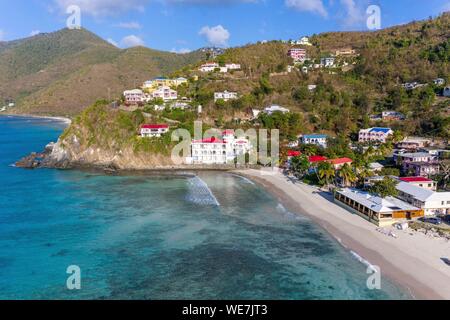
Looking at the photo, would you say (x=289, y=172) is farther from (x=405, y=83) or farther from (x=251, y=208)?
(x=405, y=83)

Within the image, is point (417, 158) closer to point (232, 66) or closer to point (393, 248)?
point (393, 248)

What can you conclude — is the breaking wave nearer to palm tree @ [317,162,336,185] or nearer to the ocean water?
the ocean water

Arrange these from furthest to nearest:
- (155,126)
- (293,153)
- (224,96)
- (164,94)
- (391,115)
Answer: (164,94) < (224,96) < (391,115) < (155,126) < (293,153)

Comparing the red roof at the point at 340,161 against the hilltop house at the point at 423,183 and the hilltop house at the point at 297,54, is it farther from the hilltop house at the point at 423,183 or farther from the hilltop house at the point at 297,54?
the hilltop house at the point at 297,54

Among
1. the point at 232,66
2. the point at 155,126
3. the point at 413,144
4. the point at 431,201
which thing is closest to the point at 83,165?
the point at 155,126

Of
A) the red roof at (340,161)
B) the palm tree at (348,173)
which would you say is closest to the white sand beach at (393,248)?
the palm tree at (348,173)

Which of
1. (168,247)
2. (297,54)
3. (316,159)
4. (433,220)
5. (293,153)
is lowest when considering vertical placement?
(168,247)
